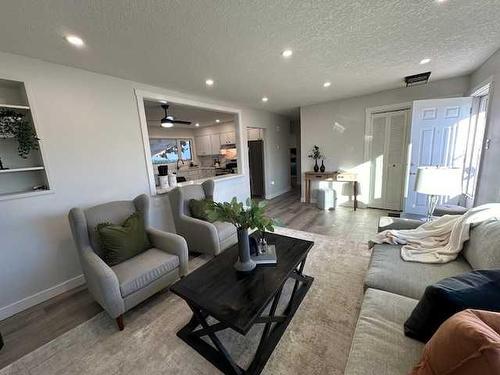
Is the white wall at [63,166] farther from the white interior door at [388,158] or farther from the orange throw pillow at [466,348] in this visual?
the white interior door at [388,158]

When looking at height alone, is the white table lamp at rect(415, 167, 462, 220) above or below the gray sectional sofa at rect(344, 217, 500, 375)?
above

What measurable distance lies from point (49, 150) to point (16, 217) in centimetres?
73

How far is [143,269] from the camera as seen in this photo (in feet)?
6.18

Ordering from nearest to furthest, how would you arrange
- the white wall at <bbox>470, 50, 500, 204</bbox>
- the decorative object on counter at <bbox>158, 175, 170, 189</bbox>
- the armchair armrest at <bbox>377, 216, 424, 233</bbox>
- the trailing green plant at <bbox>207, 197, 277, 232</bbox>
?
the trailing green plant at <bbox>207, 197, 277, 232</bbox>
the armchair armrest at <bbox>377, 216, 424, 233</bbox>
the white wall at <bbox>470, 50, 500, 204</bbox>
the decorative object on counter at <bbox>158, 175, 170, 189</bbox>

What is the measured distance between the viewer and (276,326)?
1649 mm

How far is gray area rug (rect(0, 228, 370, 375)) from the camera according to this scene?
1.39 metres

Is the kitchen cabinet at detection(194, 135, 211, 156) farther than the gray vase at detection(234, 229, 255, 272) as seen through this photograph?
Yes


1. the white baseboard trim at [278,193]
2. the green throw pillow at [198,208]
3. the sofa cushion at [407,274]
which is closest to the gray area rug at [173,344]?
the sofa cushion at [407,274]

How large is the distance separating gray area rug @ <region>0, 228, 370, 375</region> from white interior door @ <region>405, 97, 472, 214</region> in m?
2.59

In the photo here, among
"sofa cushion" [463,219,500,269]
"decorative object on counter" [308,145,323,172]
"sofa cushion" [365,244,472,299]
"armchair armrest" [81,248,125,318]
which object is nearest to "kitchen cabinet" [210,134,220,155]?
"decorative object on counter" [308,145,323,172]

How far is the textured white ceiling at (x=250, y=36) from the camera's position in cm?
152

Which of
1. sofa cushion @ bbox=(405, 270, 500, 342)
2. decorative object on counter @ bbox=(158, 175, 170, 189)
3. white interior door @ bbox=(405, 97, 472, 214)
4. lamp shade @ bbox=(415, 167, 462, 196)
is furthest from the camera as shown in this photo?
decorative object on counter @ bbox=(158, 175, 170, 189)

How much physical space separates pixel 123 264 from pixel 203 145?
19.8ft

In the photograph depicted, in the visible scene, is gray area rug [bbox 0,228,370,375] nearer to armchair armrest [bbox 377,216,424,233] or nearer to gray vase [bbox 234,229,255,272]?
gray vase [bbox 234,229,255,272]
